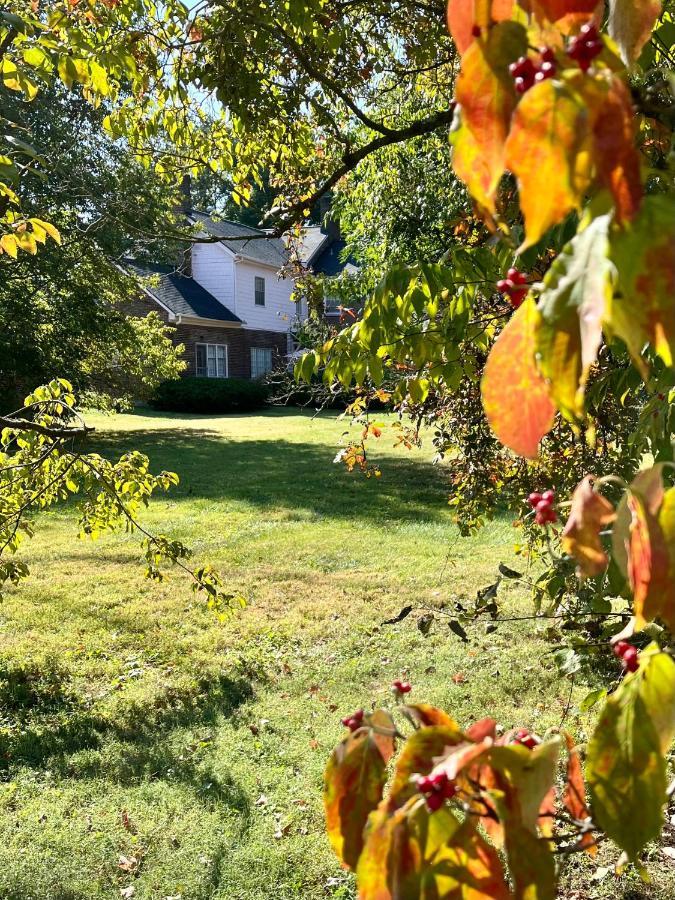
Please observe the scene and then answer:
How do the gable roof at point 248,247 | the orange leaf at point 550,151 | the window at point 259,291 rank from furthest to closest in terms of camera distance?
the window at point 259,291 → the gable roof at point 248,247 → the orange leaf at point 550,151

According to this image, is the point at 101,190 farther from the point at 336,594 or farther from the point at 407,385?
the point at 407,385

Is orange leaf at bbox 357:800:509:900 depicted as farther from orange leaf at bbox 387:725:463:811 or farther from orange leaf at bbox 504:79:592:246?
orange leaf at bbox 504:79:592:246

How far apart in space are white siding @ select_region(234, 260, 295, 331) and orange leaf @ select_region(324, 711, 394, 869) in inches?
1116

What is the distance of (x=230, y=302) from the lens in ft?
97.0

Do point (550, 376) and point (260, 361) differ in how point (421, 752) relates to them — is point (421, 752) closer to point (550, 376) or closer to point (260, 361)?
point (550, 376)

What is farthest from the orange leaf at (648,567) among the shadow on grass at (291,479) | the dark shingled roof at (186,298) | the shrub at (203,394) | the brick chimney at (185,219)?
the dark shingled roof at (186,298)

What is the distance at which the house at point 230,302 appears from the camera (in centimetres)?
2766

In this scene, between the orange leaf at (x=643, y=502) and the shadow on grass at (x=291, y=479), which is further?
the shadow on grass at (x=291, y=479)

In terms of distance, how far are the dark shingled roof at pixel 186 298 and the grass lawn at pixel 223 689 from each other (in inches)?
738

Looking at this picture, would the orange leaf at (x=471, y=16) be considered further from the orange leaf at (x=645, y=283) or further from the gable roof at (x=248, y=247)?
the gable roof at (x=248, y=247)

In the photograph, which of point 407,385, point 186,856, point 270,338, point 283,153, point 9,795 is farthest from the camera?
point 270,338

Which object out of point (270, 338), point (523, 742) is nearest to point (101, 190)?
point (523, 742)

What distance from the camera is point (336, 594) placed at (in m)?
7.00

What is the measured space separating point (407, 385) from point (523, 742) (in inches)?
78.9
